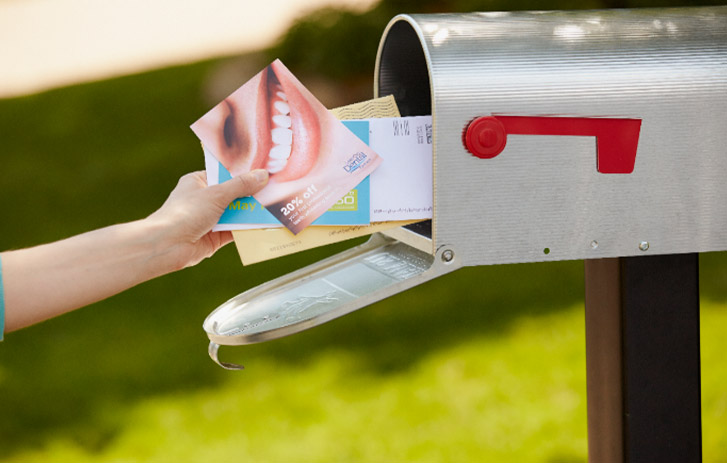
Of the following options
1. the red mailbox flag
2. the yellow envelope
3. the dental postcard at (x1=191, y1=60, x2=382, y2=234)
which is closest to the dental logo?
the dental postcard at (x1=191, y1=60, x2=382, y2=234)

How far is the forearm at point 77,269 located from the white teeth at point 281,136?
0.99ft

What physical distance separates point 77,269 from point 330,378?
2.86 meters

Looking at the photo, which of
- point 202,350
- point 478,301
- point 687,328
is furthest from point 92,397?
point 687,328

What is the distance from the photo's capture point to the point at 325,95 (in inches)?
296

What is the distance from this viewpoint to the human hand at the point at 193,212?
1715 mm

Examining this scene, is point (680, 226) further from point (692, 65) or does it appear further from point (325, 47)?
point (325, 47)

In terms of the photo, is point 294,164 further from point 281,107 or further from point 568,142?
point 568,142

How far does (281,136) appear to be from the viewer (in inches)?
70.1

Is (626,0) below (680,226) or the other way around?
the other way around

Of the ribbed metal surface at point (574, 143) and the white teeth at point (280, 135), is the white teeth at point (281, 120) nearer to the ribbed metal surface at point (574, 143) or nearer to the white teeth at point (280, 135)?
the white teeth at point (280, 135)

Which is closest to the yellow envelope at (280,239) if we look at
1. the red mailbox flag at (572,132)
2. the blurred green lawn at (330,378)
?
the red mailbox flag at (572,132)

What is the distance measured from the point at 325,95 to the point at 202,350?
3.24 metres

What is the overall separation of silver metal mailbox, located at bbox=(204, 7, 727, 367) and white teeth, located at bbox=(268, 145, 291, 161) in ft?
1.05

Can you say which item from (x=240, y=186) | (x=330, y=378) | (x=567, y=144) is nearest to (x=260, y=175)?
(x=240, y=186)
